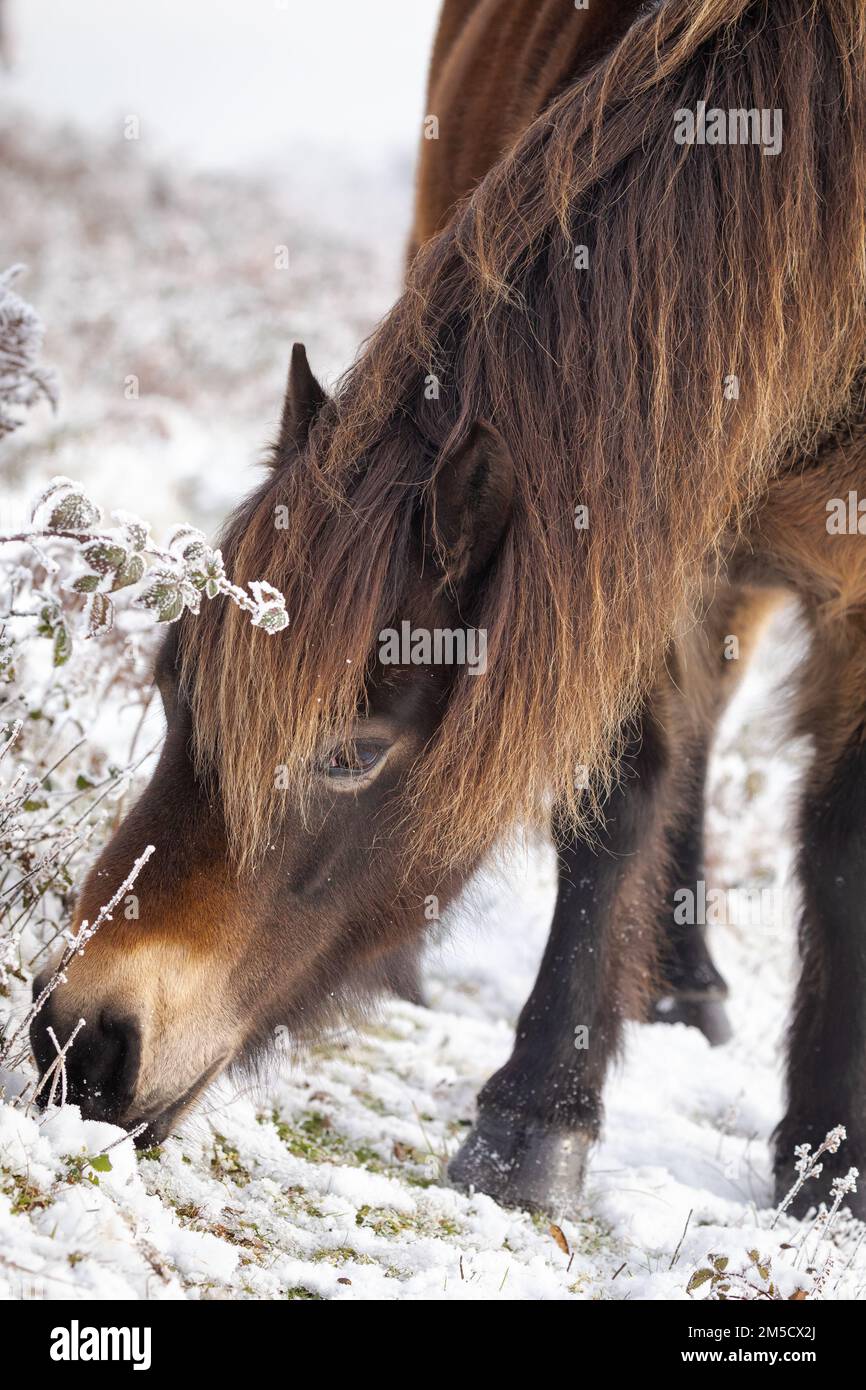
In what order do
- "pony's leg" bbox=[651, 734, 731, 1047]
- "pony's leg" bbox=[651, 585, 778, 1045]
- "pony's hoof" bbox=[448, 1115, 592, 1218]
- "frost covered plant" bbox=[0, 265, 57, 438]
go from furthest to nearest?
"pony's leg" bbox=[651, 734, 731, 1047], "pony's leg" bbox=[651, 585, 778, 1045], "frost covered plant" bbox=[0, 265, 57, 438], "pony's hoof" bbox=[448, 1115, 592, 1218]

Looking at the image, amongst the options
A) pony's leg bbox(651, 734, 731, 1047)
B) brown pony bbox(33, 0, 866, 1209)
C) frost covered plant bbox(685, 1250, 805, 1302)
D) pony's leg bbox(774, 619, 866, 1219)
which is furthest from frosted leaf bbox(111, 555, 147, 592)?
pony's leg bbox(651, 734, 731, 1047)

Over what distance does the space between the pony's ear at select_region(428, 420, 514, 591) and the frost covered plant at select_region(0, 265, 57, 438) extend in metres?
1.50

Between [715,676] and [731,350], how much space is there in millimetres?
1571

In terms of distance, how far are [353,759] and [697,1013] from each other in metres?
2.45

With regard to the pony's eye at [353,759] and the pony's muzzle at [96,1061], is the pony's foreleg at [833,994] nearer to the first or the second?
the pony's eye at [353,759]

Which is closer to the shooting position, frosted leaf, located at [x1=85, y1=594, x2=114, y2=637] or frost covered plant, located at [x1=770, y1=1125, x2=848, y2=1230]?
frosted leaf, located at [x1=85, y1=594, x2=114, y2=637]

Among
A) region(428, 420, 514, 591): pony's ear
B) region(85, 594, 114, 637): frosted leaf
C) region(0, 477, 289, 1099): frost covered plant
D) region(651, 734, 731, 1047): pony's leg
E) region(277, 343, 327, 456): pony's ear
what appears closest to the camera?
region(0, 477, 289, 1099): frost covered plant

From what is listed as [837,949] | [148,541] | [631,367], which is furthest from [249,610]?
[837,949]

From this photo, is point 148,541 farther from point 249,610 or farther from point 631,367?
point 631,367

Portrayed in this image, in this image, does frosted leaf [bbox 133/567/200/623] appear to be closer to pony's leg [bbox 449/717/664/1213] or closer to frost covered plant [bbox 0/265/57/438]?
pony's leg [bbox 449/717/664/1213]

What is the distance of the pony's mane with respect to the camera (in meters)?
2.12

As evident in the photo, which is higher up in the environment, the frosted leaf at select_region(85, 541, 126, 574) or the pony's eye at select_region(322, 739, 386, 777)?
the frosted leaf at select_region(85, 541, 126, 574)

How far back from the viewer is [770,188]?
2.26 metres

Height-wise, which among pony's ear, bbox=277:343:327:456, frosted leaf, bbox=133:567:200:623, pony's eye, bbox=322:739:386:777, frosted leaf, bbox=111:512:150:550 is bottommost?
pony's eye, bbox=322:739:386:777
